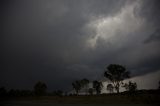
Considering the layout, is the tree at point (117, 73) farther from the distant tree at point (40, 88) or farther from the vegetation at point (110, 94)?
the distant tree at point (40, 88)

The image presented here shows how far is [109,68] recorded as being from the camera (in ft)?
392

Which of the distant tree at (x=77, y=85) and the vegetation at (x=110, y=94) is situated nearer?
the vegetation at (x=110, y=94)

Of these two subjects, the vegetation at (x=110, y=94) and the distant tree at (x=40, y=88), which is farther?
the distant tree at (x=40, y=88)

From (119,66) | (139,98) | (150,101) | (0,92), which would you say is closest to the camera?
(150,101)

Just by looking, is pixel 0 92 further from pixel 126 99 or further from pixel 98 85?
pixel 126 99

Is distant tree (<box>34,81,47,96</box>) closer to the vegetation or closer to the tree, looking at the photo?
the vegetation

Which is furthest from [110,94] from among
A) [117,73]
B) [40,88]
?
[40,88]

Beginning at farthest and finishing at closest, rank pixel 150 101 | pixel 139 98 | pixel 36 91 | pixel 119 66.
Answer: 1. pixel 36 91
2. pixel 119 66
3. pixel 139 98
4. pixel 150 101

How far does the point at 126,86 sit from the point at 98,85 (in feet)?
138

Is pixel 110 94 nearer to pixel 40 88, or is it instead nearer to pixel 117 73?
pixel 117 73

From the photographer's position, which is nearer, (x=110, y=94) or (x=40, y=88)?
(x=110, y=94)

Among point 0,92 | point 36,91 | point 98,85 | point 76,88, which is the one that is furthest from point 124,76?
point 0,92

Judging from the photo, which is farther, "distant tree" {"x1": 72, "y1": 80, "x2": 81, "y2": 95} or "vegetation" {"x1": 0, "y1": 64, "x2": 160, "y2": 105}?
"distant tree" {"x1": 72, "y1": 80, "x2": 81, "y2": 95}

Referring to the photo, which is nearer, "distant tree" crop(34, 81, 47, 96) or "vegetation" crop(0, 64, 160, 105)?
"vegetation" crop(0, 64, 160, 105)
